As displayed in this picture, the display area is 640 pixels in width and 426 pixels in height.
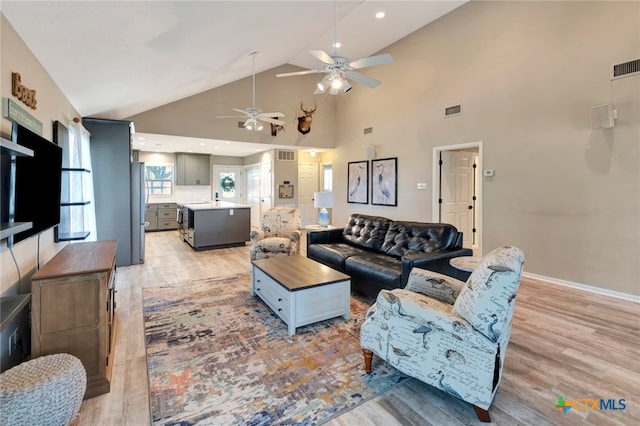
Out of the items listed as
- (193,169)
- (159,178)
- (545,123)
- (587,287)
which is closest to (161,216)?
(159,178)

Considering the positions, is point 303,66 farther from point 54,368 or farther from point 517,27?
point 54,368

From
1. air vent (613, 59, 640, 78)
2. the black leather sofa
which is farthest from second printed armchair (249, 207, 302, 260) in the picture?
air vent (613, 59, 640, 78)

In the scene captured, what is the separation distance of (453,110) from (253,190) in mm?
6539

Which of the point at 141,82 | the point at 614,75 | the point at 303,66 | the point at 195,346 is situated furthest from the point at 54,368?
the point at 303,66

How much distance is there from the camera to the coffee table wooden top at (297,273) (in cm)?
273

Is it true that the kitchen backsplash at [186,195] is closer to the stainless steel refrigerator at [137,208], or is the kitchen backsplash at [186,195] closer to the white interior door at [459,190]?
the stainless steel refrigerator at [137,208]

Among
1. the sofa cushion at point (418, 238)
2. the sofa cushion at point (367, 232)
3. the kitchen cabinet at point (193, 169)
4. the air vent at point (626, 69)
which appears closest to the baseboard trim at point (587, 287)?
the sofa cushion at point (418, 238)

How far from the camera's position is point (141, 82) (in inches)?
145

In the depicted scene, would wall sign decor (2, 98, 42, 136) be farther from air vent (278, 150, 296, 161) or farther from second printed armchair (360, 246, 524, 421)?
air vent (278, 150, 296, 161)

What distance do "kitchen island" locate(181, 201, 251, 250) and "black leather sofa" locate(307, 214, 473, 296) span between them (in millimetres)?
2593

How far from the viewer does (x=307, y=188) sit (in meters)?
9.02

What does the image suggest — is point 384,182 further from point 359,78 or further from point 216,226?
point 216,226

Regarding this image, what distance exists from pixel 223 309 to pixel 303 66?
6.44m

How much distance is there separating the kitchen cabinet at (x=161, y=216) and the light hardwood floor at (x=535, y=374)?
5.72 meters
